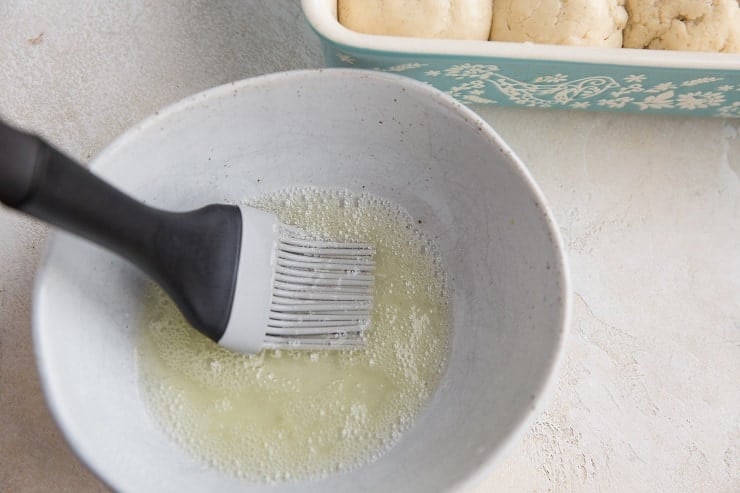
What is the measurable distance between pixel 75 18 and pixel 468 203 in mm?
566

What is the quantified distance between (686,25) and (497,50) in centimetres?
25

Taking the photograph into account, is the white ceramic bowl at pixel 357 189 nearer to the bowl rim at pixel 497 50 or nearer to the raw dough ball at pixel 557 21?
the bowl rim at pixel 497 50

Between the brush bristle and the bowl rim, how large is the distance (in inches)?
8.5

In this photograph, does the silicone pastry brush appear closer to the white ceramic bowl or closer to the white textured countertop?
the white ceramic bowl

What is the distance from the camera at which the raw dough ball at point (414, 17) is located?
2.41ft

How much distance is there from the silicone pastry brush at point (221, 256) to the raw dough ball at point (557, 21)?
11.6 inches

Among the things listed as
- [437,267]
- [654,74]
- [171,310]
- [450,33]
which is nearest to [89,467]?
[171,310]

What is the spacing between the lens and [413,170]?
772 millimetres

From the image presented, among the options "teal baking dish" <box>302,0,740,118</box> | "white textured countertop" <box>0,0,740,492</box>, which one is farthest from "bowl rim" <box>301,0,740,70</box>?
"white textured countertop" <box>0,0,740,492</box>

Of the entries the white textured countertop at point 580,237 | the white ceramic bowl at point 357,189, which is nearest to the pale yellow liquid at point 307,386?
the white ceramic bowl at point 357,189

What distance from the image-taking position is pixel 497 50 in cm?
69

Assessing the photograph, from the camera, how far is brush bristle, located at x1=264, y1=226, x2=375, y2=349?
0.71 m

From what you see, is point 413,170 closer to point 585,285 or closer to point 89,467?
point 585,285

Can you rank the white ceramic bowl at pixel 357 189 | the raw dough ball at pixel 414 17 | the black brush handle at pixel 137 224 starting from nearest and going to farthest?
1. the black brush handle at pixel 137 224
2. the white ceramic bowl at pixel 357 189
3. the raw dough ball at pixel 414 17
